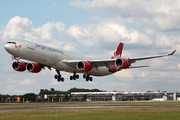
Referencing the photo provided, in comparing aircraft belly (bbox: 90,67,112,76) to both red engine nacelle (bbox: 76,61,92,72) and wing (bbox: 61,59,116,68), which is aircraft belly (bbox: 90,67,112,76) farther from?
red engine nacelle (bbox: 76,61,92,72)

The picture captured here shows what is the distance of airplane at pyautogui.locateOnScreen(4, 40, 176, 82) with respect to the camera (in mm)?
47250

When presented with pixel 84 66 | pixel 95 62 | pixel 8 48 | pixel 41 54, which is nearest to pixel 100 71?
pixel 95 62

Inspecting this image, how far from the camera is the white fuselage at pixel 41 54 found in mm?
46781

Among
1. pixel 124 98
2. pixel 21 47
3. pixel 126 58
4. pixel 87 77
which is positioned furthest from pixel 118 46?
pixel 124 98

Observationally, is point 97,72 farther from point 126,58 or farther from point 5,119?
point 5,119

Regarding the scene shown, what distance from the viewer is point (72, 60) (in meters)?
56.8

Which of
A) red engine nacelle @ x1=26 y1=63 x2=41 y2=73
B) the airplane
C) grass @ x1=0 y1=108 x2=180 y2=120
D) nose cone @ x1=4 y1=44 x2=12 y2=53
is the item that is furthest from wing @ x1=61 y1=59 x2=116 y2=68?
grass @ x1=0 y1=108 x2=180 y2=120

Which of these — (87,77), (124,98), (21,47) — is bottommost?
(124,98)

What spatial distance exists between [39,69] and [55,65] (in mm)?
4634

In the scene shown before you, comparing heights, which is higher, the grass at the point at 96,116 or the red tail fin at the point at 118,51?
the red tail fin at the point at 118,51

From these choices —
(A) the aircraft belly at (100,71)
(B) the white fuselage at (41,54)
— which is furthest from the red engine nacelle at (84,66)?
(A) the aircraft belly at (100,71)

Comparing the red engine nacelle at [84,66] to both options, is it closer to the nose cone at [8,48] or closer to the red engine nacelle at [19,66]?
the red engine nacelle at [19,66]

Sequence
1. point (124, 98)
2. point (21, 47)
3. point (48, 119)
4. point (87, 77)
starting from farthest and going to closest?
1. point (124, 98)
2. point (87, 77)
3. point (21, 47)
4. point (48, 119)

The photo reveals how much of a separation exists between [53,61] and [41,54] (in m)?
4.11
